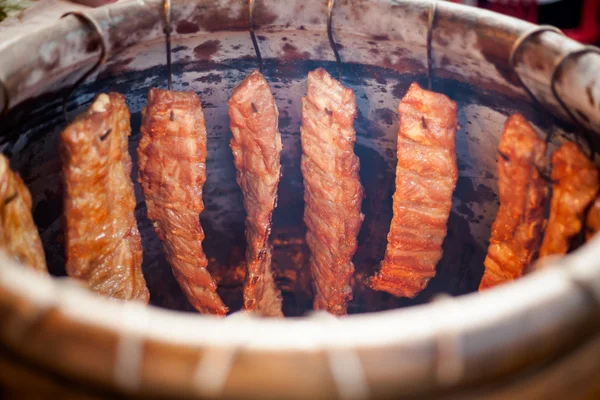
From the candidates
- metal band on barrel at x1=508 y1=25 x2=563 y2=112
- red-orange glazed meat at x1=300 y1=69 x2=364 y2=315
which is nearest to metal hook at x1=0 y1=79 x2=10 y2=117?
red-orange glazed meat at x1=300 y1=69 x2=364 y2=315

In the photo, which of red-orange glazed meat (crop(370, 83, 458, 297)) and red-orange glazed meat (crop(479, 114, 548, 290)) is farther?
red-orange glazed meat (crop(370, 83, 458, 297))

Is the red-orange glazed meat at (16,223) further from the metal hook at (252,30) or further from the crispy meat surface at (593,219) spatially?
the crispy meat surface at (593,219)

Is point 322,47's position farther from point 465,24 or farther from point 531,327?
point 531,327

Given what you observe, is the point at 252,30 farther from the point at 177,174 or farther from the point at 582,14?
the point at 582,14

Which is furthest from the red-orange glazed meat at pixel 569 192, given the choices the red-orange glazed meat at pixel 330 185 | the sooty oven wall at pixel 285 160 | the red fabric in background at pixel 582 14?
the red fabric in background at pixel 582 14

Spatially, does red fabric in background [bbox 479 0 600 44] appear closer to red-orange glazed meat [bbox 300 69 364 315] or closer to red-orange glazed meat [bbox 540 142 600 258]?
red-orange glazed meat [bbox 300 69 364 315]

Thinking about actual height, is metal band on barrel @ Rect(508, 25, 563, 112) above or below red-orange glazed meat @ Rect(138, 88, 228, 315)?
above

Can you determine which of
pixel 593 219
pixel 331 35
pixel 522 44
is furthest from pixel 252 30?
pixel 593 219
